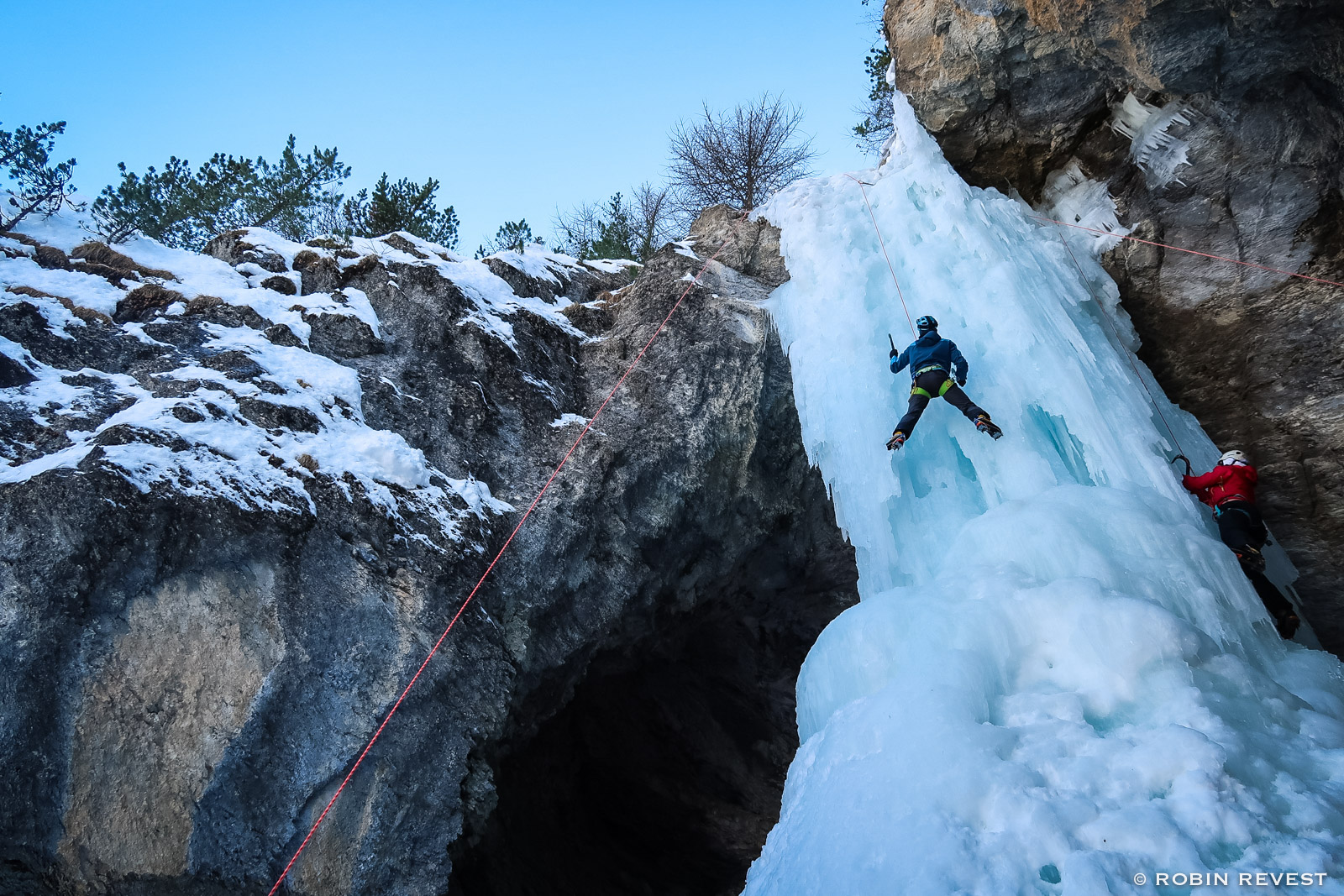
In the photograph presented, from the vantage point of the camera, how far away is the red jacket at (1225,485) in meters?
5.68

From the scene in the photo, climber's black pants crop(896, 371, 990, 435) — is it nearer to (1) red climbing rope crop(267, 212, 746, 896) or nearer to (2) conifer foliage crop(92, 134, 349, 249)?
(1) red climbing rope crop(267, 212, 746, 896)

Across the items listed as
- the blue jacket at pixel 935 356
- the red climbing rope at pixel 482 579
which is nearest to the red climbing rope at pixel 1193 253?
the blue jacket at pixel 935 356

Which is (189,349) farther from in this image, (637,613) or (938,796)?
(938,796)

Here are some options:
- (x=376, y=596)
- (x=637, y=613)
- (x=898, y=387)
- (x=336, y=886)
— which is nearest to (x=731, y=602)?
(x=637, y=613)

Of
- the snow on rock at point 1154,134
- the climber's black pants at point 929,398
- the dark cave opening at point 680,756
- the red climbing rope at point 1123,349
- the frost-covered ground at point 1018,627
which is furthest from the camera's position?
the dark cave opening at point 680,756

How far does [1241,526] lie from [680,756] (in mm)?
5313

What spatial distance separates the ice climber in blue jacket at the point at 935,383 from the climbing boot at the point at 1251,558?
189 centimetres

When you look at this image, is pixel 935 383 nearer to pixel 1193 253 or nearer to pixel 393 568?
pixel 1193 253

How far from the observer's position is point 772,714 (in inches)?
316

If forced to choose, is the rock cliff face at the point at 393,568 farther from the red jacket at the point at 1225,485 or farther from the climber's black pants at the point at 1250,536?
the climber's black pants at the point at 1250,536

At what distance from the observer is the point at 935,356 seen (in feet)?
18.6

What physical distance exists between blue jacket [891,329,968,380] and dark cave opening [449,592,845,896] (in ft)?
9.80

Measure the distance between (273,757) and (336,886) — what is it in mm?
810

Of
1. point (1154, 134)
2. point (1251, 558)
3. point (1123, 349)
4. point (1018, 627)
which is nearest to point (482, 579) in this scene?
point (1018, 627)
